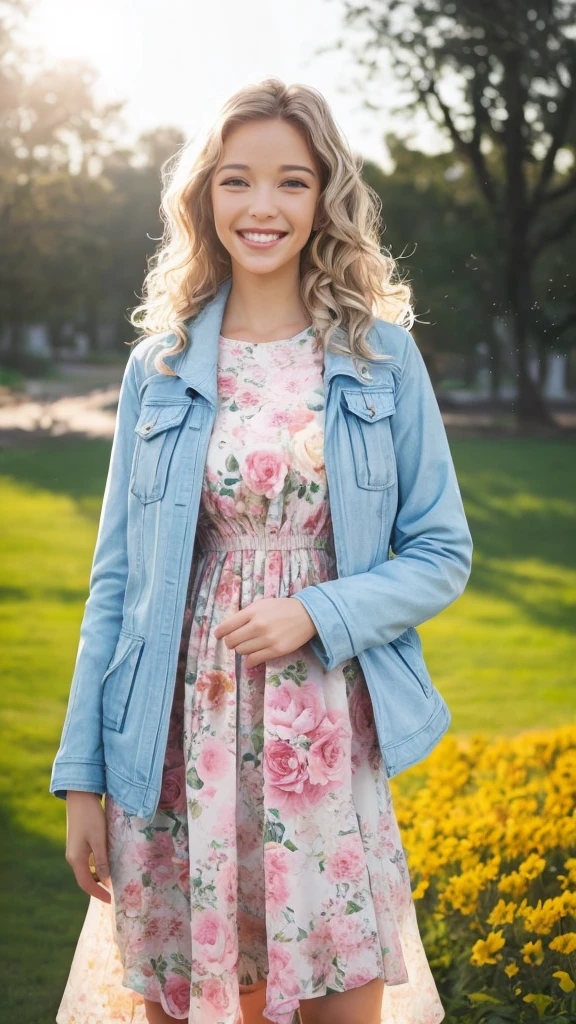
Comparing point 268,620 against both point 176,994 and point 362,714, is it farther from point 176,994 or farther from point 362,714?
point 176,994

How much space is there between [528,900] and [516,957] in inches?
7.4

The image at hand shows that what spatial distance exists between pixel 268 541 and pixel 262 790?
0.40 m

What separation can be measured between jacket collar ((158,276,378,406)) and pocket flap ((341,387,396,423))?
0.06 feet

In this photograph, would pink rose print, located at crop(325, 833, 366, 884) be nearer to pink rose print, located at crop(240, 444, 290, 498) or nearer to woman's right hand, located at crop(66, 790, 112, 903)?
woman's right hand, located at crop(66, 790, 112, 903)

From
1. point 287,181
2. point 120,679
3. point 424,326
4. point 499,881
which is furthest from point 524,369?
point 120,679

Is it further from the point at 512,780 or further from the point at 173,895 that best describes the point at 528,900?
the point at 173,895

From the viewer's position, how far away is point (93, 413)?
586cm

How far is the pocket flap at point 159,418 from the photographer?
1782mm

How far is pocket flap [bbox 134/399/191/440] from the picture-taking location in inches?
70.2

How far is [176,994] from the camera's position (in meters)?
1.83

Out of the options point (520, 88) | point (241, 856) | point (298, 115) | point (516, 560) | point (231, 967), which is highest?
point (520, 88)

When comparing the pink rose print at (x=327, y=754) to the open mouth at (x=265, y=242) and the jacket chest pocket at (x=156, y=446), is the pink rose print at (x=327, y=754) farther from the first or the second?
the open mouth at (x=265, y=242)

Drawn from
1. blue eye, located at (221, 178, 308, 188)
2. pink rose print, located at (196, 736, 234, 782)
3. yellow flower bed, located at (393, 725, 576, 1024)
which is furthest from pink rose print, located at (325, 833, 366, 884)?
blue eye, located at (221, 178, 308, 188)

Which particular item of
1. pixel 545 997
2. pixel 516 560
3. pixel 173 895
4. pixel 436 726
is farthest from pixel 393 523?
pixel 516 560
